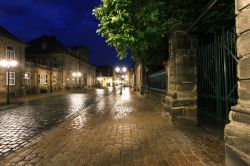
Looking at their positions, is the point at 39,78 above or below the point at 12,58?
below

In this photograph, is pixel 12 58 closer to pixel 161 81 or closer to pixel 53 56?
pixel 53 56

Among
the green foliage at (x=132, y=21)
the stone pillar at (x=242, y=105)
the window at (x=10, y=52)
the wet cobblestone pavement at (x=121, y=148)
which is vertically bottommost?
the wet cobblestone pavement at (x=121, y=148)

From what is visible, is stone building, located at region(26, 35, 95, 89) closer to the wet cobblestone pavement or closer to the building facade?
the building facade

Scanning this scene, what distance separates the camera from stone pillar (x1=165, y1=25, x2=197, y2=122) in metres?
7.90

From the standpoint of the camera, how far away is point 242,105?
3.53 meters

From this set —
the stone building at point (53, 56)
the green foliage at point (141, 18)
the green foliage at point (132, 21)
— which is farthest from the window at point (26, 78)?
the green foliage at point (132, 21)

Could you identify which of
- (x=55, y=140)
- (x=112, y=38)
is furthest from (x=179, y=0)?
(x=55, y=140)

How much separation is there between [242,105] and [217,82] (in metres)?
2.58

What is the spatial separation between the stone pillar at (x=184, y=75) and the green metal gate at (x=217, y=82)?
0.23m

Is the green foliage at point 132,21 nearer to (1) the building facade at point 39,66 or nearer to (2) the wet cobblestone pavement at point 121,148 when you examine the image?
(2) the wet cobblestone pavement at point 121,148

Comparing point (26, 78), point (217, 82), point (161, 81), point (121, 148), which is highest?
point (26, 78)

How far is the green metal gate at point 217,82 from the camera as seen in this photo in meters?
5.40

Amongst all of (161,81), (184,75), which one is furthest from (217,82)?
(161,81)

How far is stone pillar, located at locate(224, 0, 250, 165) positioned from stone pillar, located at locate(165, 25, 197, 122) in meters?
4.22
